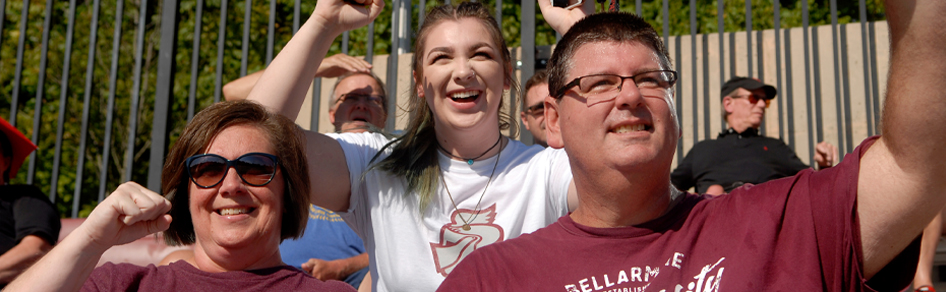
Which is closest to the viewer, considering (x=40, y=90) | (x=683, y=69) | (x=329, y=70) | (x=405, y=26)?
(x=329, y=70)

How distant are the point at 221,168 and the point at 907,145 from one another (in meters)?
1.56

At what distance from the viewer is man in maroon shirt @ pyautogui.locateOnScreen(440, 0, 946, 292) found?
1151 mm

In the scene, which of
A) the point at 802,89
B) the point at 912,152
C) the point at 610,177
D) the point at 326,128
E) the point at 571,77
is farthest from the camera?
the point at 326,128

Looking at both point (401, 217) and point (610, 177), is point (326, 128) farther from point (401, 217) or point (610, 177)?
point (610, 177)

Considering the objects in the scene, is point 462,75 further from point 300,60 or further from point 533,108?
point 533,108

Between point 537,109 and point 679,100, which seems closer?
point 537,109

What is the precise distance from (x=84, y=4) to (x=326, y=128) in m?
4.97

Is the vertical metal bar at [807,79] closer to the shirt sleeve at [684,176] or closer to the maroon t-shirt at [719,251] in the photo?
the shirt sleeve at [684,176]

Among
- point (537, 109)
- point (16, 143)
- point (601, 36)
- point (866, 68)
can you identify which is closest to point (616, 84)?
point (601, 36)

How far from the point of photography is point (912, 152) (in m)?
1.16

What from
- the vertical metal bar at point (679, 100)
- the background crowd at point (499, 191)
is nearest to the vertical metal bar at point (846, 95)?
the vertical metal bar at point (679, 100)

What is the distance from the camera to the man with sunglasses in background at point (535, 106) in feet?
11.5

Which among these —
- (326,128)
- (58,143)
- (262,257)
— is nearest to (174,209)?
(262,257)

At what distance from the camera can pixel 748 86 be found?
4.03m
